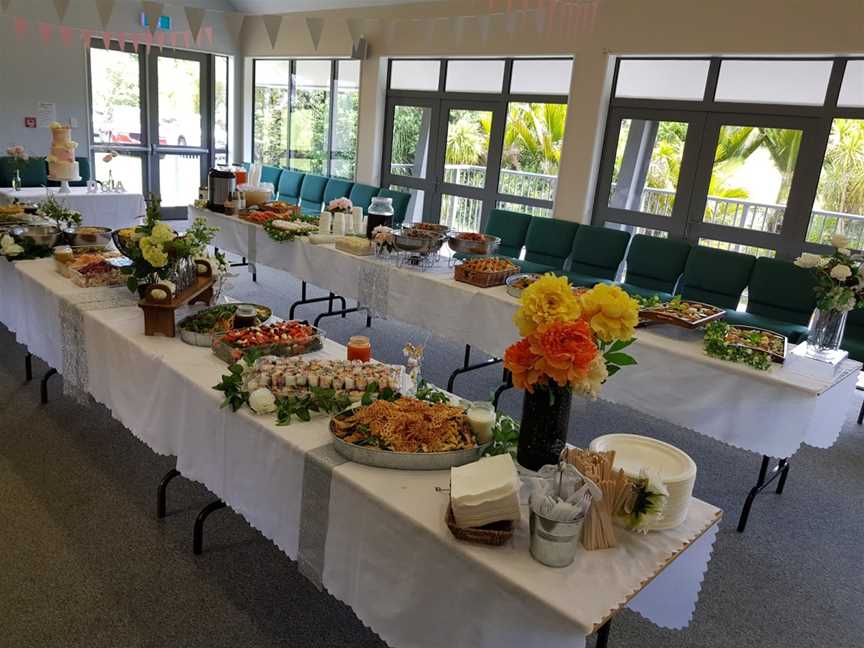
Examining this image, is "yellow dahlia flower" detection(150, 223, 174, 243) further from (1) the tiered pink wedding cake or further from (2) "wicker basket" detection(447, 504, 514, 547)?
(1) the tiered pink wedding cake

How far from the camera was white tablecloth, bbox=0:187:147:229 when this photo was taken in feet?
20.0

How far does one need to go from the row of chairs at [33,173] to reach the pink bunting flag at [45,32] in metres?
1.40

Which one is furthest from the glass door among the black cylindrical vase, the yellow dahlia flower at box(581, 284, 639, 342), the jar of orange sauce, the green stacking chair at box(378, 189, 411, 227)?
the yellow dahlia flower at box(581, 284, 639, 342)

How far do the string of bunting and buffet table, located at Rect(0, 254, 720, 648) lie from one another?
14.5 ft

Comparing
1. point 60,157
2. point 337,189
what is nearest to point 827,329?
point 337,189

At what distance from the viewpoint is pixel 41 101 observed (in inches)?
296

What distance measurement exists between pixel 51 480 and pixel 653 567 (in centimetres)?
236

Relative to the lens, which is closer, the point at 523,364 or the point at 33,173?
the point at 523,364

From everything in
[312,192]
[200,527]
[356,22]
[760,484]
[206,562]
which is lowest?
[206,562]

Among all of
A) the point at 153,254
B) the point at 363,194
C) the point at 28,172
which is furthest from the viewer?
the point at 28,172

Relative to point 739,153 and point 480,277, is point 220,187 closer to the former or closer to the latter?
point 480,277

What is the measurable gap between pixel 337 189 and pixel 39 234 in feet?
12.9

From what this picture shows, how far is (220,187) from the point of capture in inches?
199

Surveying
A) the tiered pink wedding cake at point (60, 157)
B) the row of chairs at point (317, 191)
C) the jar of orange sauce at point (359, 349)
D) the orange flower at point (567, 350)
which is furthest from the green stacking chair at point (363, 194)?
the orange flower at point (567, 350)
